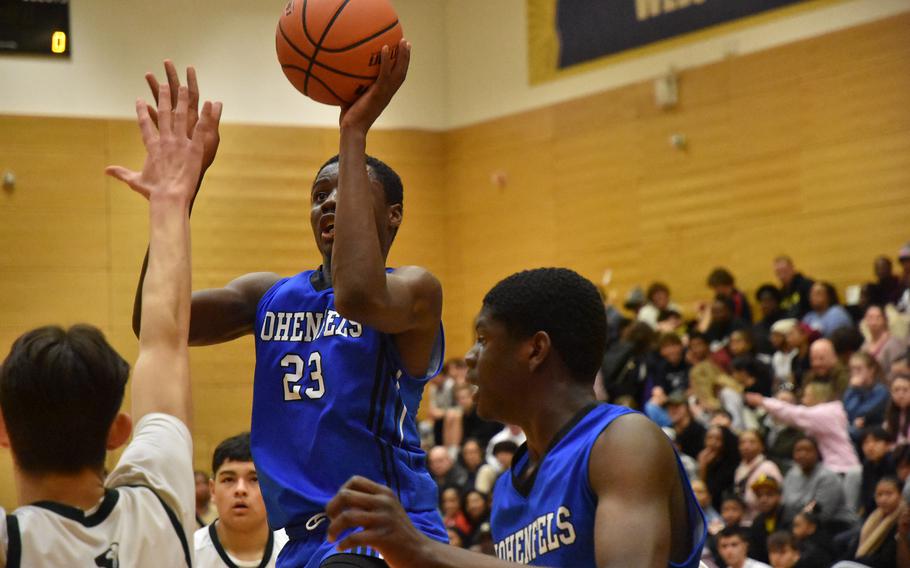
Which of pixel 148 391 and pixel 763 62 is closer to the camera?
pixel 148 391

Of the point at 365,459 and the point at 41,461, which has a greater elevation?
the point at 41,461

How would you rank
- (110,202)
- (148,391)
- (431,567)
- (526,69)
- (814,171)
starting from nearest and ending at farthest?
1. (148,391)
2. (431,567)
3. (814,171)
4. (110,202)
5. (526,69)

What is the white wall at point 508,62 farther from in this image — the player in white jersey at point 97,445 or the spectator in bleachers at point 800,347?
the player in white jersey at point 97,445

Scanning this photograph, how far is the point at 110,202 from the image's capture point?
1800 cm

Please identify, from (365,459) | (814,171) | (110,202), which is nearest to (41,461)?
(365,459)

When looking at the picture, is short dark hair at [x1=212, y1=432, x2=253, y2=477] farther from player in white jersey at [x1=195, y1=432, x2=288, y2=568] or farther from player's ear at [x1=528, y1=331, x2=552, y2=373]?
player's ear at [x1=528, y1=331, x2=552, y2=373]

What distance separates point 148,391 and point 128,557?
315mm

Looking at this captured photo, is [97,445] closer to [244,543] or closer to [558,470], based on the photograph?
[558,470]

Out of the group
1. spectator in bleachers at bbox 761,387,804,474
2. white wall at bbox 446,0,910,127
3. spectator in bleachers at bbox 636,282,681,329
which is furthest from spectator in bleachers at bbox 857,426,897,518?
white wall at bbox 446,0,910,127

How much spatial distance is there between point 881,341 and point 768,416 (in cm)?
130

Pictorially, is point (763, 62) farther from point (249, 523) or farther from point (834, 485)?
point (249, 523)

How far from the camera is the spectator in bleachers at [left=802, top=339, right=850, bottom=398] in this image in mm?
12117

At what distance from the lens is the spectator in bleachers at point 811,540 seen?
9.82 m

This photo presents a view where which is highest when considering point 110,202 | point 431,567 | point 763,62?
point 763,62
